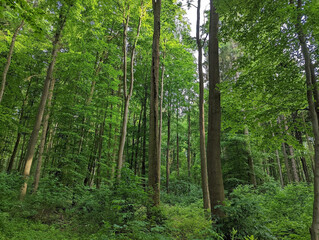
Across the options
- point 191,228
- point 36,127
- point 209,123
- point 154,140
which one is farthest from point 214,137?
point 36,127

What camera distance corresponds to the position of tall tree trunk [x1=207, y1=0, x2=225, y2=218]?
527 cm

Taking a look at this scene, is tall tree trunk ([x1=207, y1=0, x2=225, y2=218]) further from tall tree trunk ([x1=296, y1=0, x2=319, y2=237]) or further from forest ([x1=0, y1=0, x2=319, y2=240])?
tall tree trunk ([x1=296, y1=0, x2=319, y2=237])

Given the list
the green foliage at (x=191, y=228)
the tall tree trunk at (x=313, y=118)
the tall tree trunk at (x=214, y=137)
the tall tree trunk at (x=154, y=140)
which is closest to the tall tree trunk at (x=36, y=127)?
the tall tree trunk at (x=154, y=140)

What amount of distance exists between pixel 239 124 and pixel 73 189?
7.98 metres

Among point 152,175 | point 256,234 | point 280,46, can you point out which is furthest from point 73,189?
point 280,46

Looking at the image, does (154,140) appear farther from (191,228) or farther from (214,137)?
(191,228)

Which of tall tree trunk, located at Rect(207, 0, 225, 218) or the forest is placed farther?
tall tree trunk, located at Rect(207, 0, 225, 218)

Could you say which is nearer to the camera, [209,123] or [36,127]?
[209,123]

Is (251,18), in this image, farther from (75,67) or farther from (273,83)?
(75,67)

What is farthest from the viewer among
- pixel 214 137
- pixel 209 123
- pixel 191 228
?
pixel 191 228

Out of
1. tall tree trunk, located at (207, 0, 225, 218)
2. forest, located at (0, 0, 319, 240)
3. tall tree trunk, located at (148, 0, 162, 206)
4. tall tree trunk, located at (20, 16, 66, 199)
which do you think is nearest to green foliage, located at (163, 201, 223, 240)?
forest, located at (0, 0, 319, 240)

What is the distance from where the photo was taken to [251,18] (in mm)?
5262

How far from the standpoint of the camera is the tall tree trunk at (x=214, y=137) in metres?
5.27

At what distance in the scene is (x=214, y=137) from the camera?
227 inches
